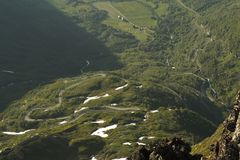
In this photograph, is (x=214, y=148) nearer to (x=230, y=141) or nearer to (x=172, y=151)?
(x=230, y=141)

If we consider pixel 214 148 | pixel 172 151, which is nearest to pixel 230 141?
pixel 214 148

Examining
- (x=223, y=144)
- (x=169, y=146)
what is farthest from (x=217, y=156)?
(x=169, y=146)

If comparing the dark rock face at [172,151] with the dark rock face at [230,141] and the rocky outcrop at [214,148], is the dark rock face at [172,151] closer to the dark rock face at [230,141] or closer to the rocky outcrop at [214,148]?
the rocky outcrop at [214,148]

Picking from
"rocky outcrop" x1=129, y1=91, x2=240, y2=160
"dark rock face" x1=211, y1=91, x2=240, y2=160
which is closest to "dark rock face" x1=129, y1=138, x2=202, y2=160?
"rocky outcrop" x1=129, y1=91, x2=240, y2=160

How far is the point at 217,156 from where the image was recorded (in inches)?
2667

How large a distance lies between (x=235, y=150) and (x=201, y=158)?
6733 mm

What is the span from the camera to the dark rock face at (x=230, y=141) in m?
64.8

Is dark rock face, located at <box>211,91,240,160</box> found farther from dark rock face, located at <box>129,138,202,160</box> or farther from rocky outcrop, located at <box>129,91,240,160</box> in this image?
dark rock face, located at <box>129,138,202,160</box>

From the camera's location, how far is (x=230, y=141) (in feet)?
216

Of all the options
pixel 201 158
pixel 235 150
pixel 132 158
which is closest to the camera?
pixel 235 150

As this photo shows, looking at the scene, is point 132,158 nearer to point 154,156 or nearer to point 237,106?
point 154,156

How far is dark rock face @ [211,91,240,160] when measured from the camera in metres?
64.8

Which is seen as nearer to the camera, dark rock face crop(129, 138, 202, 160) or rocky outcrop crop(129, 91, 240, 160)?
rocky outcrop crop(129, 91, 240, 160)

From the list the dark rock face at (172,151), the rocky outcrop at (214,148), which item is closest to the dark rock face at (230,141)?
the rocky outcrop at (214,148)
